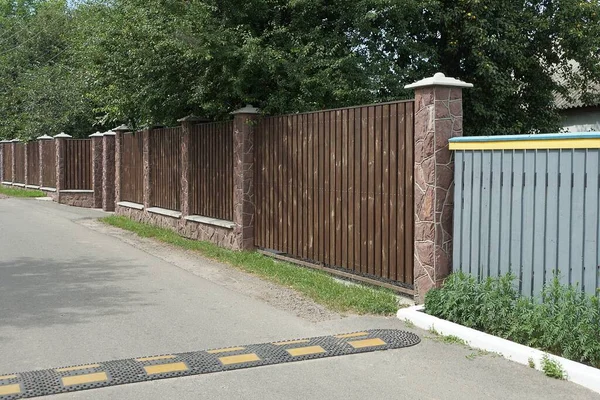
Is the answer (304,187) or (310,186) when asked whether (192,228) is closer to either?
(304,187)

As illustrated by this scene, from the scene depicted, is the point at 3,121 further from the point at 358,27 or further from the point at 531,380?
the point at 531,380

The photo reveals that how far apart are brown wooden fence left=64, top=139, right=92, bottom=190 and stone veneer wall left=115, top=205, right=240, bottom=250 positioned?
Result: 6.41 meters

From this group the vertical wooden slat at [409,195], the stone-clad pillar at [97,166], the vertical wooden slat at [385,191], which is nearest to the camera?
the vertical wooden slat at [409,195]

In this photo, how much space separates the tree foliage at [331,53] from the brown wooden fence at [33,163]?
11.3 meters

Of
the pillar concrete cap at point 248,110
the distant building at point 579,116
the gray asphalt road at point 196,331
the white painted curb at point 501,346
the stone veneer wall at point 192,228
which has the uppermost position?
the distant building at point 579,116

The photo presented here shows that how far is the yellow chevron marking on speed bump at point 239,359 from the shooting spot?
18.7ft

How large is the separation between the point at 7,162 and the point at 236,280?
2691 cm

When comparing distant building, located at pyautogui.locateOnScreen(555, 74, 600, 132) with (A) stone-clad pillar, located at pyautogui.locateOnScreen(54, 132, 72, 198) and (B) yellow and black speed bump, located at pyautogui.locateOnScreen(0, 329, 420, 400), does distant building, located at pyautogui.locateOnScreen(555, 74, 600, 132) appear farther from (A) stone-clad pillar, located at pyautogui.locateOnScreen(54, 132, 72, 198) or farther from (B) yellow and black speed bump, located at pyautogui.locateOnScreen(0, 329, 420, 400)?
(B) yellow and black speed bump, located at pyautogui.locateOnScreen(0, 329, 420, 400)

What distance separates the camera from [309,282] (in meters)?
8.96

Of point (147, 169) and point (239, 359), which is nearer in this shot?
point (239, 359)

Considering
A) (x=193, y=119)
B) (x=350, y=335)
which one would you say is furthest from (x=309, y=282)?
(x=193, y=119)

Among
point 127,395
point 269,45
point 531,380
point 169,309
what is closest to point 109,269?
point 169,309

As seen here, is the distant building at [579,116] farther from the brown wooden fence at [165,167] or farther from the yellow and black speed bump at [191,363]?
the yellow and black speed bump at [191,363]

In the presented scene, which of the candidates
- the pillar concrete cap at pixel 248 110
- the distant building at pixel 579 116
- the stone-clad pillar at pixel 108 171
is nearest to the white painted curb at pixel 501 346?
the pillar concrete cap at pixel 248 110
